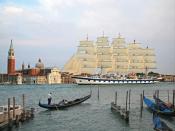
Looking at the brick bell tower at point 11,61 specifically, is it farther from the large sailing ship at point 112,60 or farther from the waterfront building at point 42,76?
the large sailing ship at point 112,60

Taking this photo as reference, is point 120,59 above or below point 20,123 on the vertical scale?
above

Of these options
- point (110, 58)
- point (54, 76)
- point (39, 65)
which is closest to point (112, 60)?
point (110, 58)

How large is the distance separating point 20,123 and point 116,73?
95.4 metres

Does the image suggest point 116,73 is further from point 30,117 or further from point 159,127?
point 159,127

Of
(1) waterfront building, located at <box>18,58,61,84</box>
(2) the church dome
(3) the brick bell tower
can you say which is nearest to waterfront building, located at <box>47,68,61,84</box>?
(1) waterfront building, located at <box>18,58,61,84</box>

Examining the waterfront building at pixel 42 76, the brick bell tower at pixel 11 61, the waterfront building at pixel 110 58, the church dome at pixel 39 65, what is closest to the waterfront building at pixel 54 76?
the waterfront building at pixel 42 76

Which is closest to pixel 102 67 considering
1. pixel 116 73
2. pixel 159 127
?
pixel 116 73

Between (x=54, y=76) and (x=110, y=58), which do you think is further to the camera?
(x=54, y=76)

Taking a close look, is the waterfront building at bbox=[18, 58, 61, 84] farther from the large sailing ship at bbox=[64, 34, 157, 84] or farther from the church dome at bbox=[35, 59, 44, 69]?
the large sailing ship at bbox=[64, 34, 157, 84]

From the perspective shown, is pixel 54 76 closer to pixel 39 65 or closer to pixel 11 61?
pixel 39 65

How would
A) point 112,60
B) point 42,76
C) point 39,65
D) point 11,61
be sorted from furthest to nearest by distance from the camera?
point 39,65, point 42,76, point 11,61, point 112,60

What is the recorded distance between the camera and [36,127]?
985 inches

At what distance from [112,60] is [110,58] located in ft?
3.14

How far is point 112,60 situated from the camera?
119750mm
